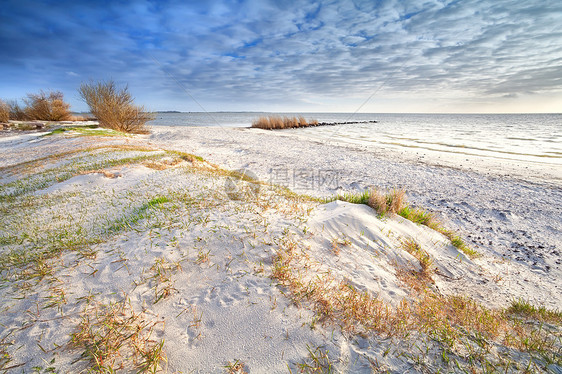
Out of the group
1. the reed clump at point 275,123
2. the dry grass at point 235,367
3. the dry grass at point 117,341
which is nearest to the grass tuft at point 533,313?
the dry grass at point 235,367

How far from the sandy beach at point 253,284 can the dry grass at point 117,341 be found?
11 mm

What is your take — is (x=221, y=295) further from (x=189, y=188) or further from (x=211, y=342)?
(x=189, y=188)

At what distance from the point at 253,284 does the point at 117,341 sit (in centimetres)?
121

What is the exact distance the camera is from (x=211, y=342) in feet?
6.31

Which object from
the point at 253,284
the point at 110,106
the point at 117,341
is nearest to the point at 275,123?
the point at 110,106

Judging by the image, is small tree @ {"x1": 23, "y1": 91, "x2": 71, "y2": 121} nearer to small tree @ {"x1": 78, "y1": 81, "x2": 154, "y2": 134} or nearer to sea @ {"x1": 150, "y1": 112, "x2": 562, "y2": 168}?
small tree @ {"x1": 78, "y1": 81, "x2": 154, "y2": 134}

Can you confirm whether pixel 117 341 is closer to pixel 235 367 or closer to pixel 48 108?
pixel 235 367

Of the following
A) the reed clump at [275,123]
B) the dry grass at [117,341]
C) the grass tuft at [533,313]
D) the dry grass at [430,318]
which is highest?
the reed clump at [275,123]

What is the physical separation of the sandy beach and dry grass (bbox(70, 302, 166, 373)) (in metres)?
0.01

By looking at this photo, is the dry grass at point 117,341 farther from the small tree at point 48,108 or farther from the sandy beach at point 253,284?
the small tree at point 48,108

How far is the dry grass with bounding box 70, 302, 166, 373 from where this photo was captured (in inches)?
66.5

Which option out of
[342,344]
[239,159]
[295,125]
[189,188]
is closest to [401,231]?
[342,344]

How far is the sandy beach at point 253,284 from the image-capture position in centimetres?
182

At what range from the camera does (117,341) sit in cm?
181
